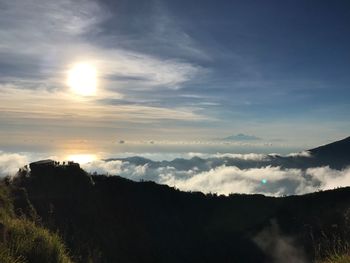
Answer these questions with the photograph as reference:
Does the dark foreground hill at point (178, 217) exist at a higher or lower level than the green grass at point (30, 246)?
lower

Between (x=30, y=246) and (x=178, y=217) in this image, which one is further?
(x=178, y=217)

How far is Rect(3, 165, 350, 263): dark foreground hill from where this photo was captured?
56500mm

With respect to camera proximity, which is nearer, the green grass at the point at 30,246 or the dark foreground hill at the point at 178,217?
the green grass at the point at 30,246

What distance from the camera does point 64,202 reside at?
57.7 metres

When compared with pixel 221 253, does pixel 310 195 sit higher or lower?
higher

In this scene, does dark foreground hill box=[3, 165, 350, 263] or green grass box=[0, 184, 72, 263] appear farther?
dark foreground hill box=[3, 165, 350, 263]

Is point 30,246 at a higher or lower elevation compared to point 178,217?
higher

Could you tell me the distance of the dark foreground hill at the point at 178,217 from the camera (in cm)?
5650

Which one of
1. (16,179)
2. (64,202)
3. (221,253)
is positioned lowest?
(221,253)

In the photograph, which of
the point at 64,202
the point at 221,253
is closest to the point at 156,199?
the point at 221,253

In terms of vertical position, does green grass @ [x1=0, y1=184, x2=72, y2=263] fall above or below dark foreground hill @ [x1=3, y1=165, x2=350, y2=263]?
above

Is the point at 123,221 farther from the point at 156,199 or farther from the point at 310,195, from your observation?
the point at 310,195

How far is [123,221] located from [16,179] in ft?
87.8

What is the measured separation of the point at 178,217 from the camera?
339 ft
